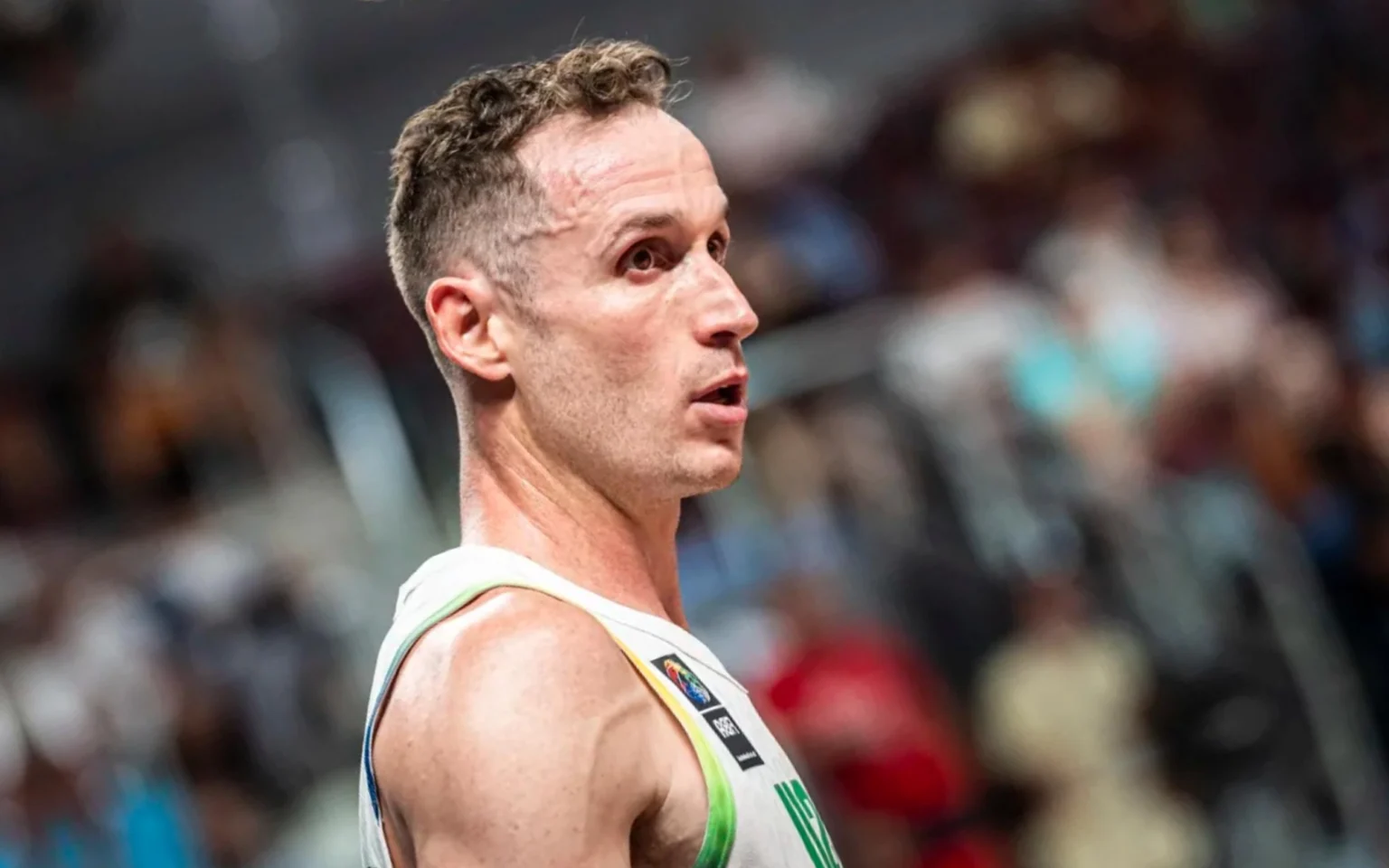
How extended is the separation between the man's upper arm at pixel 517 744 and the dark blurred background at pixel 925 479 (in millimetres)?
4763

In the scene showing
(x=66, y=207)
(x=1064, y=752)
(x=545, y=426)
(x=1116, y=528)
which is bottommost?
(x=1064, y=752)

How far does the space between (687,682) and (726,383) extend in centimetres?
42

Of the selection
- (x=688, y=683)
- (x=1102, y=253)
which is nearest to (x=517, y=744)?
(x=688, y=683)

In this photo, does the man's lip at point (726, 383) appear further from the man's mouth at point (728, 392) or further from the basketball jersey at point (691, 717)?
the basketball jersey at point (691, 717)

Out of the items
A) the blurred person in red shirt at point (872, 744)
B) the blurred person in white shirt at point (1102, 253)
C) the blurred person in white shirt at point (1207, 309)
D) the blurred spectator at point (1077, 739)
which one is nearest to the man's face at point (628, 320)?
the blurred person in red shirt at point (872, 744)

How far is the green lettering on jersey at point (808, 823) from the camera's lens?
2.39 metres

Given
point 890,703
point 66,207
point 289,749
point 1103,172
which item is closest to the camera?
point 890,703

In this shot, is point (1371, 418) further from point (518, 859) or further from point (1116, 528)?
point (518, 859)

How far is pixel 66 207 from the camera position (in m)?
10.8

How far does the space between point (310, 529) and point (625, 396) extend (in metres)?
5.68

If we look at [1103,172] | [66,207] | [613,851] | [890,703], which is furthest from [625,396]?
[66,207]

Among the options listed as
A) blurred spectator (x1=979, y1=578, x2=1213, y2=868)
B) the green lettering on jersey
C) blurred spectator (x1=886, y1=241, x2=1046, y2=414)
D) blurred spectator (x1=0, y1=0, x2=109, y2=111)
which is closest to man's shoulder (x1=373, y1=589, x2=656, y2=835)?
the green lettering on jersey

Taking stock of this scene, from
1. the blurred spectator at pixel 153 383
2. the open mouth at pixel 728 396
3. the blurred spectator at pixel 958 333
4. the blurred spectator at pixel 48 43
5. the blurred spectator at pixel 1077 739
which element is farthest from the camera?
the blurred spectator at pixel 48 43

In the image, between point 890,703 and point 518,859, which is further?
point 890,703
